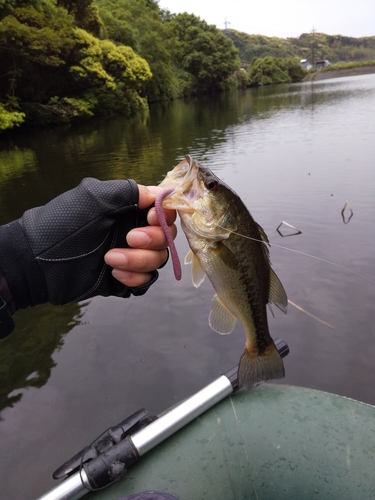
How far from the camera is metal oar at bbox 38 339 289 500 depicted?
2.23 m

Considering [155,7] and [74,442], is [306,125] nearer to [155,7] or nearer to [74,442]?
[74,442]

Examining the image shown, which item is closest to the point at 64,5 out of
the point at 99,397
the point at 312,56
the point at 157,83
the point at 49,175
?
the point at 157,83

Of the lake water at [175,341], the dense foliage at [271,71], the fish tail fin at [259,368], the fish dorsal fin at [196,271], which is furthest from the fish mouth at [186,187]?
the dense foliage at [271,71]

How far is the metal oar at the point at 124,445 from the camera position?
2229 mm

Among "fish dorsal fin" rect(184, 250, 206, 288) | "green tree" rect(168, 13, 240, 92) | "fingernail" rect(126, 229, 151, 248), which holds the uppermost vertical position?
"green tree" rect(168, 13, 240, 92)

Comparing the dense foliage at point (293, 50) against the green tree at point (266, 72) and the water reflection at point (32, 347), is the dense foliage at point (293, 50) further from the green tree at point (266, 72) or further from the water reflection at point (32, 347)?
the water reflection at point (32, 347)

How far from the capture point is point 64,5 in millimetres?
33250

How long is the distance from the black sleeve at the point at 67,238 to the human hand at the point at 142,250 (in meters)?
0.10

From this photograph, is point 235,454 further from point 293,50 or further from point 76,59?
point 293,50

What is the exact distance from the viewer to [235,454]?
2416mm

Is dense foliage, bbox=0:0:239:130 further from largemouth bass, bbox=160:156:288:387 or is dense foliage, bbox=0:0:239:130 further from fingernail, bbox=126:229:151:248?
largemouth bass, bbox=160:156:288:387

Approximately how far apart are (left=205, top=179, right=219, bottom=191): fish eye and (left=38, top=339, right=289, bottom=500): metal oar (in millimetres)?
1444

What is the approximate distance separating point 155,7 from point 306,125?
51022 mm

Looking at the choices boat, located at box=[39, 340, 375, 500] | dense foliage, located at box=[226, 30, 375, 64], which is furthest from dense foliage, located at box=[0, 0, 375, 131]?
dense foliage, located at box=[226, 30, 375, 64]
